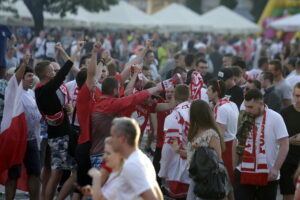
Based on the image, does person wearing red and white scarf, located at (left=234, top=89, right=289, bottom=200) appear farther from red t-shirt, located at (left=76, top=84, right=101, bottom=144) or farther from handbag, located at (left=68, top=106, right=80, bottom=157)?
handbag, located at (left=68, top=106, right=80, bottom=157)

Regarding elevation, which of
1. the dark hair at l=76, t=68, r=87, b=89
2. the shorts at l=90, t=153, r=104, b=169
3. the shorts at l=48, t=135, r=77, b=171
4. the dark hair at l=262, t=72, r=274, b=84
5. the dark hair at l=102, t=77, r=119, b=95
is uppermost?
the dark hair at l=102, t=77, r=119, b=95

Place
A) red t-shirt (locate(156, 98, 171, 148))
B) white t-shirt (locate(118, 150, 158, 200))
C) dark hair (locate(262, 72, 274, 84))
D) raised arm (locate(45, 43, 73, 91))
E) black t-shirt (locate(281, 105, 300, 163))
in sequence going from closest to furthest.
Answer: white t-shirt (locate(118, 150, 158, 200))
raised arm (locate(45, 43, 73, 91))
black t-shirt (locate(281, 105, 300, 163))
red t-shirt (locate(156, 98, 171, 148))
dark hair (locate(262, 72, 274, 84))

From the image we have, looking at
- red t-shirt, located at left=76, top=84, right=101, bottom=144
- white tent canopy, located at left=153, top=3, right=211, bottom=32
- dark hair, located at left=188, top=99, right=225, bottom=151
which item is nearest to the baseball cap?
red t-shirt, located at left=76, top=84, right=101, bottom=144

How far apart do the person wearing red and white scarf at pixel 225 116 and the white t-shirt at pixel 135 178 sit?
374 centimetres

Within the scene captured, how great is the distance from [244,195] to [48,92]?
2466 millimetres

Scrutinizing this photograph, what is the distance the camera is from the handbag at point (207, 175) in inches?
299

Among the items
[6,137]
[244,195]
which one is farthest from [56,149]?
[244,195]

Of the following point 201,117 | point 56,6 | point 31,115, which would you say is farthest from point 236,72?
point 56,6

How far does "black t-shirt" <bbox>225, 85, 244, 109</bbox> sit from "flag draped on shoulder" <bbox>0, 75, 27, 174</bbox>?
3.14 metres

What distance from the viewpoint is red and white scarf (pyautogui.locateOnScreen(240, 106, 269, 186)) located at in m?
8.35

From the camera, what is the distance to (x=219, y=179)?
25.1 ft

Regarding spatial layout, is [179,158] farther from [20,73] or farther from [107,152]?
[107,152]

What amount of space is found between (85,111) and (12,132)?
109 cm

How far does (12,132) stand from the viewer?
916cm
